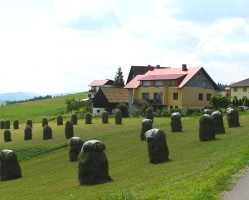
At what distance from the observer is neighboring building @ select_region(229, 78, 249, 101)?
93.7m

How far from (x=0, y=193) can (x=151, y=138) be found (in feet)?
30.7

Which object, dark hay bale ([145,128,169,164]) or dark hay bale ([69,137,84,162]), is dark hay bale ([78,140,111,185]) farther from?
dark hay bale ([69,137,84,162])

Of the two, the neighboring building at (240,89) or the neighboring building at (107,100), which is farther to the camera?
the neighboring building at (240,89)

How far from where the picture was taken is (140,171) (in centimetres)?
2167

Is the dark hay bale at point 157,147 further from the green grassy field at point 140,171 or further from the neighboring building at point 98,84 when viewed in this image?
the neighboring building at point 98,84

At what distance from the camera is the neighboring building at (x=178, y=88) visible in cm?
7319

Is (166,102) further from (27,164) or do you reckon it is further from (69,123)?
(27,164)

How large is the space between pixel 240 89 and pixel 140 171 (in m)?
78.7

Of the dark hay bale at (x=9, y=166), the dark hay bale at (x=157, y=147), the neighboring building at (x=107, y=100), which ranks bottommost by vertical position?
the dark hay bale at (x=9, y=166)

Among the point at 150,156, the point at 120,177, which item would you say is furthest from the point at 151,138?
the point at 120,177

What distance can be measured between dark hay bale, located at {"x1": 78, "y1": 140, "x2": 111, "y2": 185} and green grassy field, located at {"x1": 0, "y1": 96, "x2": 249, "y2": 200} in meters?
0.60

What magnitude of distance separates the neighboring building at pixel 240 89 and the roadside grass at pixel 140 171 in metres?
59.7

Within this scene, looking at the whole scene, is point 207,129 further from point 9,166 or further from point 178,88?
point 178,88

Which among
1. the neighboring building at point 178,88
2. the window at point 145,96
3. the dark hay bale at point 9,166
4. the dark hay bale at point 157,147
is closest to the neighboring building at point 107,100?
the window at point 145,96
